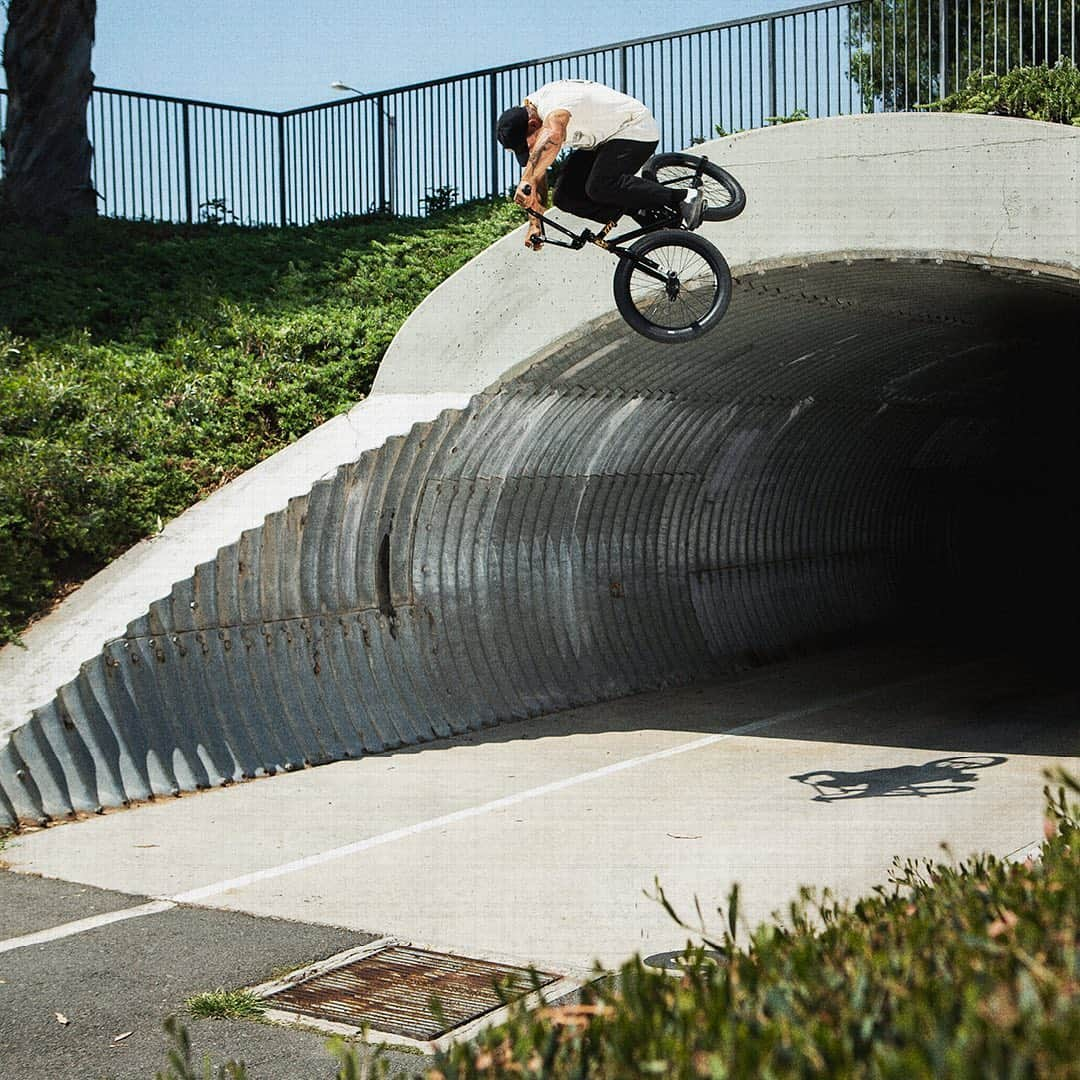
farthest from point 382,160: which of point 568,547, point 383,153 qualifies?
point 568,547

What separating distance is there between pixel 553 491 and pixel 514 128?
4.14 m

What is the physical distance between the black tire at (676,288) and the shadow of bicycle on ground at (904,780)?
3.00m

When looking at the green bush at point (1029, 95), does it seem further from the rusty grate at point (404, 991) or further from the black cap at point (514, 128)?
the rusty grate at point (404, 991)

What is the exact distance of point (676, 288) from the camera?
29.1 feet

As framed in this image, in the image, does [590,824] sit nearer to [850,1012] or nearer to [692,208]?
[692,208]

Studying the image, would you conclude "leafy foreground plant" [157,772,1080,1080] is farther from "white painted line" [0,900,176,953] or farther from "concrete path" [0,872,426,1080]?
"white painted line" [0,900,176,953]

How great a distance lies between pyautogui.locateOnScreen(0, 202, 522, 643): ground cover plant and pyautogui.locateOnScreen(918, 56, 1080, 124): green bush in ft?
17.9

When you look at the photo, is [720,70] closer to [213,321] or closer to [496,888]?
[213,321]

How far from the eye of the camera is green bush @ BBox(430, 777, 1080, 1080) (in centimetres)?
206

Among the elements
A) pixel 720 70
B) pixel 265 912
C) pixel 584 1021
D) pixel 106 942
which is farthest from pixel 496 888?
pixel 720 70

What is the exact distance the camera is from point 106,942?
6.09 m

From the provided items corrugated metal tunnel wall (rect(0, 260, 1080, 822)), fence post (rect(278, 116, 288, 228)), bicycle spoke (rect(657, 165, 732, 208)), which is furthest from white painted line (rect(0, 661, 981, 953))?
fence post (rect(278, 116, 288, 228))

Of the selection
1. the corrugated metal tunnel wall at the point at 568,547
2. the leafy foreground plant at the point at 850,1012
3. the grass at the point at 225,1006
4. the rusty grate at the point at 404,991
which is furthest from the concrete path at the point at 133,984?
the leafy foreground plant at the point at 850,1012

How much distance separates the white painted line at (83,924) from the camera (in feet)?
20.0
